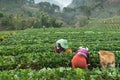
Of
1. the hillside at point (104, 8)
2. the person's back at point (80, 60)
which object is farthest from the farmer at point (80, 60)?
the hillside at point (104, 8)

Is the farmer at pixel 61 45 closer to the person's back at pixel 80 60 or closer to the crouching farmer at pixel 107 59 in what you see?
the person's back at pixel 80 60

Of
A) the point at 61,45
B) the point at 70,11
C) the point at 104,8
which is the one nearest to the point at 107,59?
the point at 61,45

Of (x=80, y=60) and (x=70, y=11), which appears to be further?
(x=70, y=11)

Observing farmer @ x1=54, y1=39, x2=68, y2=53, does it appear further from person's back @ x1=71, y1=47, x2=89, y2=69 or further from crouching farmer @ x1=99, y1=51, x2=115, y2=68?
crouching farmer @ x1=99, y1=51, x2=115, y2=68

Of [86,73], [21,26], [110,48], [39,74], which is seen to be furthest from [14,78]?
[21,26]

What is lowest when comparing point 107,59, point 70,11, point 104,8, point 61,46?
point 70,11

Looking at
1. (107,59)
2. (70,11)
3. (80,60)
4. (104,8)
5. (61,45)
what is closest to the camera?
(80,60)

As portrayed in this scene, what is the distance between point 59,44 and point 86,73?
3.82 meters

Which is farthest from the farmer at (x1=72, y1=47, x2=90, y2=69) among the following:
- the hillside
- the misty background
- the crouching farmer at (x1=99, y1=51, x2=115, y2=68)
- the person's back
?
the hillside

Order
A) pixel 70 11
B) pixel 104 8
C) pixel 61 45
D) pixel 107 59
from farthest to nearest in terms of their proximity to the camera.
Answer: pixel 70 11 < pixel 104 8 < pixel 61 45 < pixel 107 59

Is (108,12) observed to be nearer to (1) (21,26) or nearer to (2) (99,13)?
(2) (99,13)

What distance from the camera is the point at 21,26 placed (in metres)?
83.1

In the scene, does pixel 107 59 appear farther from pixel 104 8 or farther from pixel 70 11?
pixel 70 11

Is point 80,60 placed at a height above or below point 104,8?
below
